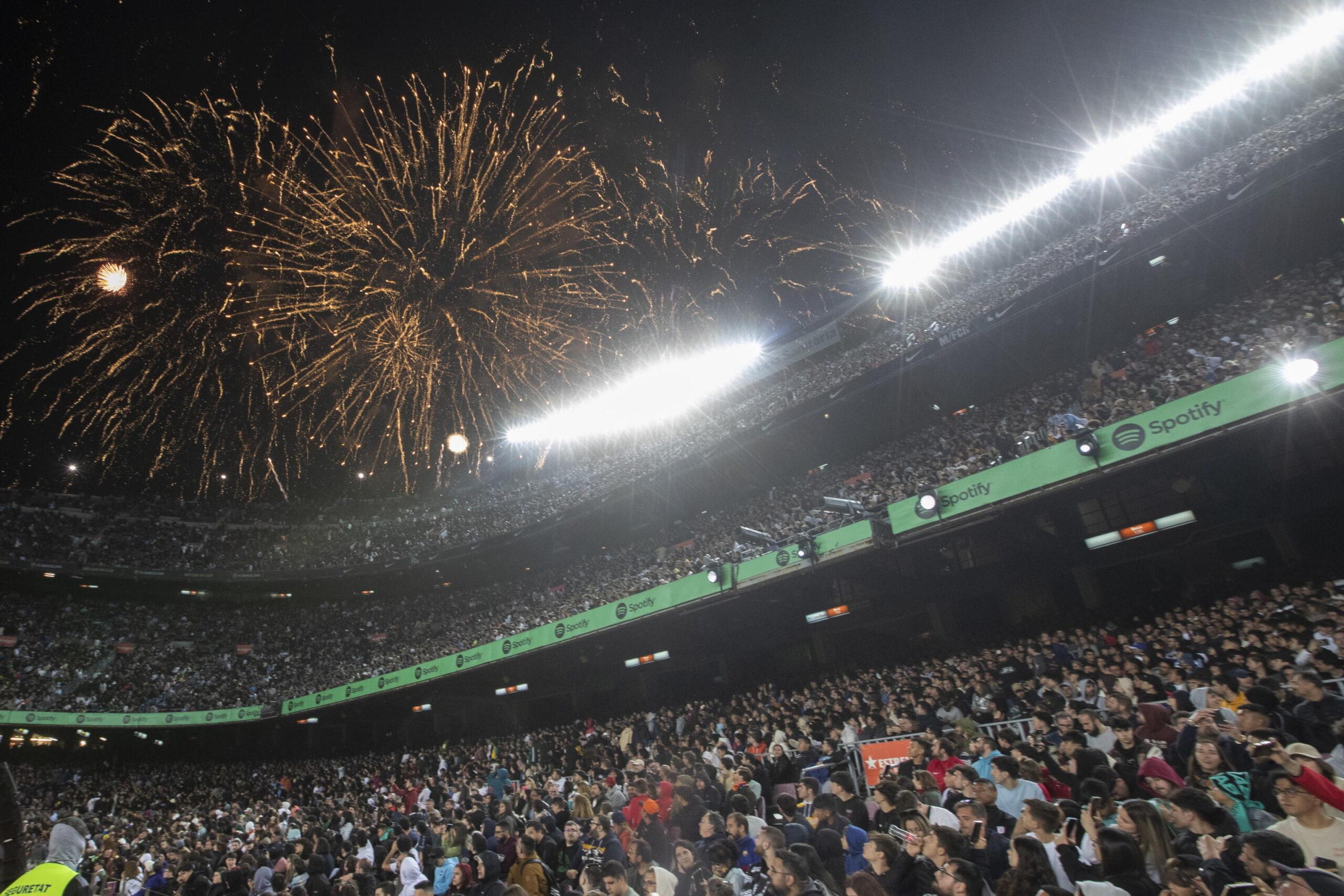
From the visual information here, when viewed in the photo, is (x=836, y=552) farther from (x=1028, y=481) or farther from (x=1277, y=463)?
(x=1277, y=463)

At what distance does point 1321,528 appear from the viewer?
1283 cm

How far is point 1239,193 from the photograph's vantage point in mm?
14500

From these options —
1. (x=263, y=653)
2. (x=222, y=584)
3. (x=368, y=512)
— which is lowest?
(x=263, y=653)

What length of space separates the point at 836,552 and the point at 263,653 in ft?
101

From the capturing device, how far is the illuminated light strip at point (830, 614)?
62.7 feet

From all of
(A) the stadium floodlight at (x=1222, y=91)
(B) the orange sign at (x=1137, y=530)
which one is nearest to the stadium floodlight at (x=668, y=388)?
(A) the stadium floodlight at (x=1222, y=91)

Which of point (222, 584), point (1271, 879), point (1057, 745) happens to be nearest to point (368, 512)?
point (222, 584)

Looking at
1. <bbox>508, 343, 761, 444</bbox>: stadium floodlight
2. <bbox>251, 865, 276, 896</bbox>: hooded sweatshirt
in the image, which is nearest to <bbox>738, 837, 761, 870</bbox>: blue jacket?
<bbox>251, 865, 276, 896</bbox>: hooded sweatshirt

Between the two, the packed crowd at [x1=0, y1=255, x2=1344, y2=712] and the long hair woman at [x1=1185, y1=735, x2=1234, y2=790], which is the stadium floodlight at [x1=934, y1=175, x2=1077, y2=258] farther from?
the long hair woman at [x1=1185, y1=735, x2=1234, y2=790]

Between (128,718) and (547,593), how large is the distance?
18109 mm

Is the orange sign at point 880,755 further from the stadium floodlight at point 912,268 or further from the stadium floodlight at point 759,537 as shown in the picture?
the stadium floodlight at point 912,268

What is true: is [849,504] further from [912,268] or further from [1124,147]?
[1124,147]

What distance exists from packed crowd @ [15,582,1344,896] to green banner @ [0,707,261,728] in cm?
1241

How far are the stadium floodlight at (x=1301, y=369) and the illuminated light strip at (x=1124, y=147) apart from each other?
14.8 metres
